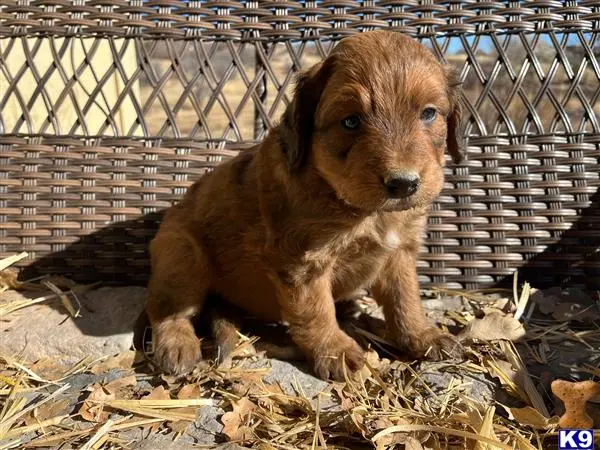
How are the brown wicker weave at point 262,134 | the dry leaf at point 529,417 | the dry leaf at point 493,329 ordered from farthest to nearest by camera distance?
the brown wicker weave at point 262,134 < the dry leaf at point 493,329 < the dry leaf at point 529,417

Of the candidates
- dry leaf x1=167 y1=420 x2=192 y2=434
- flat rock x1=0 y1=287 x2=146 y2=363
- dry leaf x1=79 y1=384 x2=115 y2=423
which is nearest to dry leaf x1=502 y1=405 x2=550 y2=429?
dry leaf x1=167 y1=420 x2=192 y2=434

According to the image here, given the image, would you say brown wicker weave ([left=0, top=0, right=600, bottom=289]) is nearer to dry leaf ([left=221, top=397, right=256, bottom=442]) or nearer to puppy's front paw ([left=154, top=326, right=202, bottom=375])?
puppy's front paw ([left=154, top=326, right=202, bottom=375])

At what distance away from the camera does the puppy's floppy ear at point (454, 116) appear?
2.65 m

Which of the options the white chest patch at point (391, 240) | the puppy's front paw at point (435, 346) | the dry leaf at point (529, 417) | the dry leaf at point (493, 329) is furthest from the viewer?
the dry leaf at point (493, 329)

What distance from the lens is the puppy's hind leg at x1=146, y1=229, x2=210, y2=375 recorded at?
2791 millimetres

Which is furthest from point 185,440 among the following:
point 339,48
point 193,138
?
point 193,138

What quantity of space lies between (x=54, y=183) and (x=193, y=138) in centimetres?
101

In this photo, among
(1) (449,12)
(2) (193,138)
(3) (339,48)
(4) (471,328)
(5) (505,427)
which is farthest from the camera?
(2) (193,138)

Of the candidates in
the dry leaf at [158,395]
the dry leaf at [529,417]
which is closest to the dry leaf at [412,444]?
the dry leaf at [529,417]

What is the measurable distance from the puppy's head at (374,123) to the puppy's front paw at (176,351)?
1.11 m

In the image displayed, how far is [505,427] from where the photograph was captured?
7.00 ft

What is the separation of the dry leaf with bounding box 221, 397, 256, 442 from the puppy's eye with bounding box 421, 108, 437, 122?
4.99 feet

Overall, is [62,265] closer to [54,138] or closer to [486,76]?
[54,138]

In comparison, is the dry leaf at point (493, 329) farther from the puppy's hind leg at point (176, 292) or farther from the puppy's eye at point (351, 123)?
the puppy's hind leg at point (176, 292)
